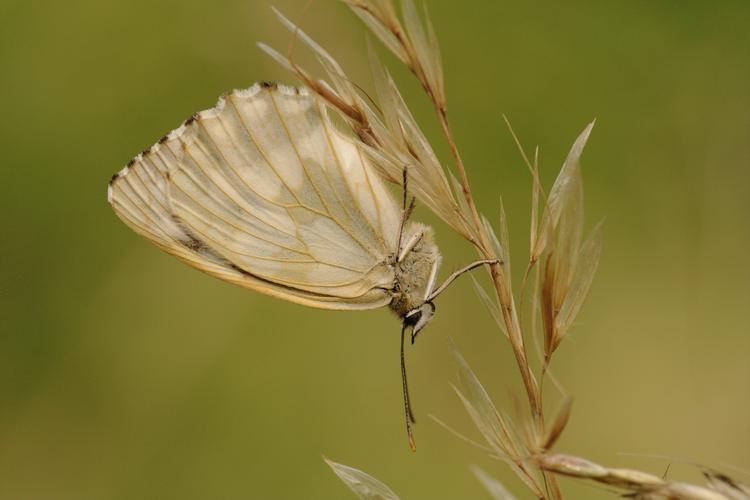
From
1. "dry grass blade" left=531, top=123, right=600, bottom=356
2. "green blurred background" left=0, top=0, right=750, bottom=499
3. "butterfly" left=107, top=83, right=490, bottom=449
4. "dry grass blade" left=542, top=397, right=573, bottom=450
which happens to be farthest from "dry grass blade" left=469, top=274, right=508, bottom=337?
"green blurred background" left=0, top=0, right=750, bottom=499

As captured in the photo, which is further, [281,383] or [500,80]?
[500,80]

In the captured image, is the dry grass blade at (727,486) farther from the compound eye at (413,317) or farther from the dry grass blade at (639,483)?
the compound eye at (413,317)

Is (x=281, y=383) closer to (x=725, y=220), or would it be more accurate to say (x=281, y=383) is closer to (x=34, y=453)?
(x=34, y=453)

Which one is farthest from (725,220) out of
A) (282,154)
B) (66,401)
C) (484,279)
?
(66,401)

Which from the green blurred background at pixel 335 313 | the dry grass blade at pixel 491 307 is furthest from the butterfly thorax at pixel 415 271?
the green blurred background at pixel 335 313

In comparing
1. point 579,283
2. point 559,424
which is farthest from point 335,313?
point 559,424

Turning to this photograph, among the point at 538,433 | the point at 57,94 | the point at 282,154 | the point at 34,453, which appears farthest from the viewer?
the point at 57,94

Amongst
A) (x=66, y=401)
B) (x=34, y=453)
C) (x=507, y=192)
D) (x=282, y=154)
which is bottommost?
(x=34, y=453)
